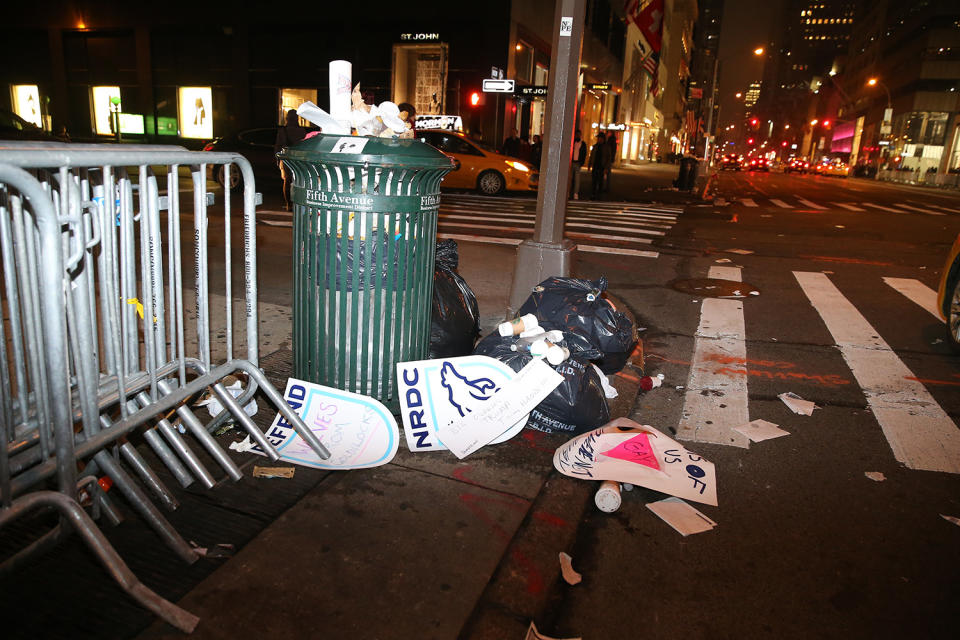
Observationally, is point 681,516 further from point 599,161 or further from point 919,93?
point 919,93

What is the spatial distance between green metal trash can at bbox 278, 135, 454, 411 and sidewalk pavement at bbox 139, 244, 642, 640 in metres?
0.54

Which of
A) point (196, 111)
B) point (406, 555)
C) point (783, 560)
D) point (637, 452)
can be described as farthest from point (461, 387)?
point (196, 111)

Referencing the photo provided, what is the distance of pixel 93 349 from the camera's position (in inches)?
90.4

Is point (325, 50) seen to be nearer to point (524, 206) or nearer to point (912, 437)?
point (524, 206)

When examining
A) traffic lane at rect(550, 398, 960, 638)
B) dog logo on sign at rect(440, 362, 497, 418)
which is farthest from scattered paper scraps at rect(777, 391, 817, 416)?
dog logo on sign at rect(440, 362, 497, 418)

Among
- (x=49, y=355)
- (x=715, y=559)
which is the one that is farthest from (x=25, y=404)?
(x=715, y=559)

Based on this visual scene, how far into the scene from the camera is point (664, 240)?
11570mm

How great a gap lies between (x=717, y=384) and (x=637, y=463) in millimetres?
1778

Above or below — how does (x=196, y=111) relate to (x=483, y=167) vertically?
above

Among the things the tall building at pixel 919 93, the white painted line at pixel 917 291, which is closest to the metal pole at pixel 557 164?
the white painted line at pixel 917 291

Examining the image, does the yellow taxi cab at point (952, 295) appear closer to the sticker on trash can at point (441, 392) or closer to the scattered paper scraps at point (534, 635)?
the sticker on trash can at point (441, 392)

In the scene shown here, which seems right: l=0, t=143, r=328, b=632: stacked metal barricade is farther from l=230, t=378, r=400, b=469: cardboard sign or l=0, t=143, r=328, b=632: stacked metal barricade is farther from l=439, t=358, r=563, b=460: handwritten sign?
l=439, t=358, r=563, b=460: handwritten sign

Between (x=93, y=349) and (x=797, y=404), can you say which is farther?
(x=797, y=404)

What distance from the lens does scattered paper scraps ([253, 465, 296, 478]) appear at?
3.04m
